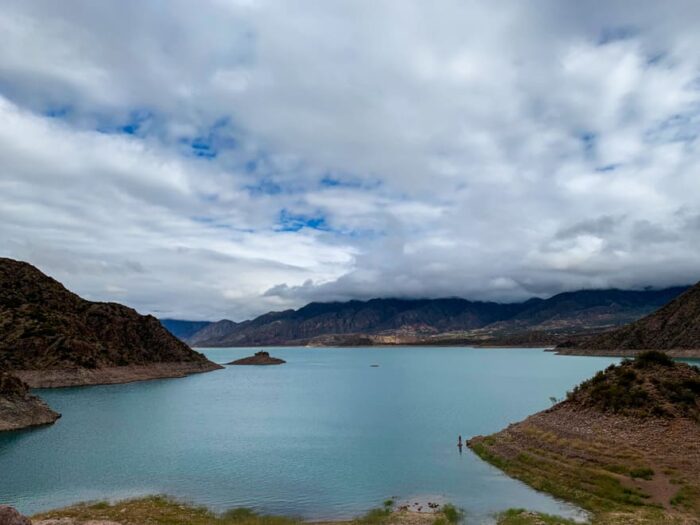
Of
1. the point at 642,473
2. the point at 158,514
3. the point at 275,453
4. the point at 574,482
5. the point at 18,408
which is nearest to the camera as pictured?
the point at 158,514

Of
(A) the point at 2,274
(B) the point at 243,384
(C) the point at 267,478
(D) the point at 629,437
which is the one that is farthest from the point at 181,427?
(A) the point at 2,274

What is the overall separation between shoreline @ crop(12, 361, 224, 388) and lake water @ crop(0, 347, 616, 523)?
20.6m

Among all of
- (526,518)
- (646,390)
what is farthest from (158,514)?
(646,390)

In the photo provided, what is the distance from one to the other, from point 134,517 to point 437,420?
5104cm

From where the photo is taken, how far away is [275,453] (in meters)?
56.2

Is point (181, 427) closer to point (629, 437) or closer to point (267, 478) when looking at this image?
point (267, 478)

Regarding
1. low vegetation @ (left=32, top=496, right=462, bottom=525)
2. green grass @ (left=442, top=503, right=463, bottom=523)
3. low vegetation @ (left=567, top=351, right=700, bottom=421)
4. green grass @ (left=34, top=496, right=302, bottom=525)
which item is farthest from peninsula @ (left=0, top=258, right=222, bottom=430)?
low vegetation @ (left=567, top=351, right=700, bottom=421)

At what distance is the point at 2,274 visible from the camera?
151250 mm

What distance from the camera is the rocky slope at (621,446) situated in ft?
115

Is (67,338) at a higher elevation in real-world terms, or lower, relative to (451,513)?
higher

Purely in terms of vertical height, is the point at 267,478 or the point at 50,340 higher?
the point at 50,340

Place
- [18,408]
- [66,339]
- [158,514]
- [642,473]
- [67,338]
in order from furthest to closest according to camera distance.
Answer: [67,338], [66,339], [18,408], [642,473], [158,514]

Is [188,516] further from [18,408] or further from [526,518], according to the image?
[18,408]

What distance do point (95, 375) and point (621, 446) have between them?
139592mm
